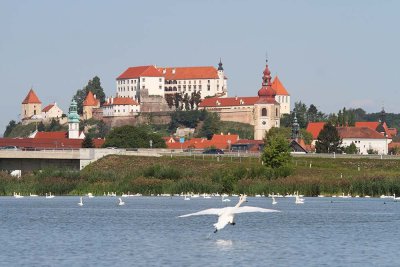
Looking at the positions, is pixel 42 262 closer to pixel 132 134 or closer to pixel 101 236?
pixel 101 236

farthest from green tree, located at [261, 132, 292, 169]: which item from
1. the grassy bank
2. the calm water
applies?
the calm water

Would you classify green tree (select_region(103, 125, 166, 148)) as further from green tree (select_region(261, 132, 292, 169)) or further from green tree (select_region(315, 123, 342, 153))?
green tree (select_region(261, 132, 292, 169))

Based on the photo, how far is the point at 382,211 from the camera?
279 feet

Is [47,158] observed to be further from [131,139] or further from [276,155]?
[131,139]

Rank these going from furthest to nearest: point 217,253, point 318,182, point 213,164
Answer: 1. point 213,164
2. point 318,182
3. point 217,253

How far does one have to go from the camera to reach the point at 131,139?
617ft

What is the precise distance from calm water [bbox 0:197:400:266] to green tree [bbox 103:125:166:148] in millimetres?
91726

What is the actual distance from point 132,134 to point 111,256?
13744cm

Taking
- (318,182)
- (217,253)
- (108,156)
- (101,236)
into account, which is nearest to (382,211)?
(318,182)

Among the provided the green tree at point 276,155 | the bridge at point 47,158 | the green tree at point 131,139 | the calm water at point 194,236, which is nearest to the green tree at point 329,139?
the green tree at point 131,139

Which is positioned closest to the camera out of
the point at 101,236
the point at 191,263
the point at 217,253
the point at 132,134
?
the point at 191,263

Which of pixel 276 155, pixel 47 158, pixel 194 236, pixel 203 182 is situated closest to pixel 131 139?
pixel 47 158

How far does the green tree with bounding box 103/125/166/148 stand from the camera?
611 feet

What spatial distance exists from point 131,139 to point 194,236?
126 m
